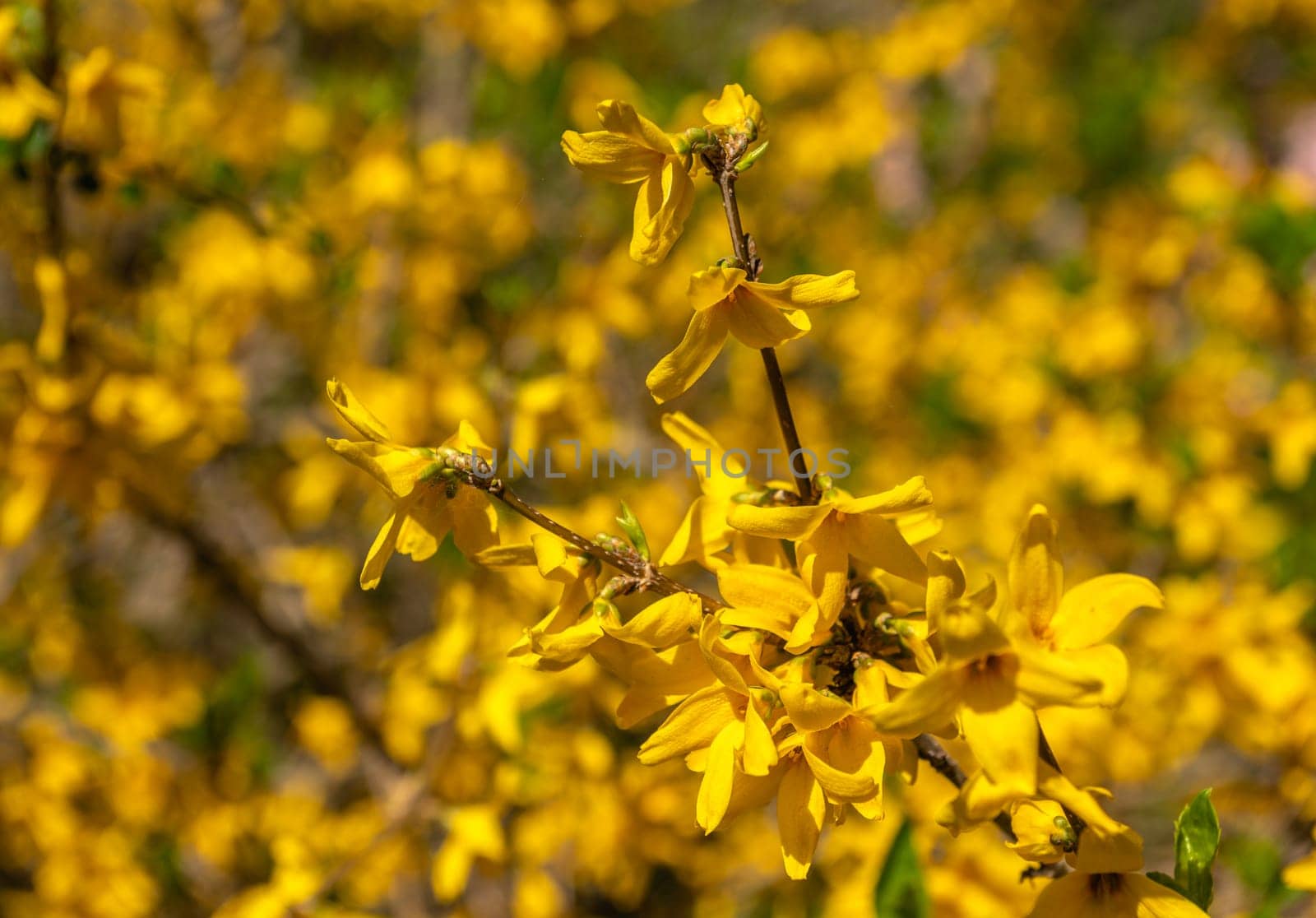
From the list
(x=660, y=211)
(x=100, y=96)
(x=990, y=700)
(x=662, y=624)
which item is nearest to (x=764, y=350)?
(x=660, y=211)

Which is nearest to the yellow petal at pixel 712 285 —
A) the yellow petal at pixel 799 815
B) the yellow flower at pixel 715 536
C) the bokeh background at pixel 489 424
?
the yellow flower at pixel 715 536

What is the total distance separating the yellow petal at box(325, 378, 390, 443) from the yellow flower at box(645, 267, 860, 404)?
286 millimetres

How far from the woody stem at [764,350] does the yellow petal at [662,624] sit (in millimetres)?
179

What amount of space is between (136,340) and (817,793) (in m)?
2.04

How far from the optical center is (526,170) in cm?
443

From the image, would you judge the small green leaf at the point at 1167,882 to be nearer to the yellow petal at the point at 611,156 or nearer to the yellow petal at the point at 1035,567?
the yellow petal at the point at 1035,567

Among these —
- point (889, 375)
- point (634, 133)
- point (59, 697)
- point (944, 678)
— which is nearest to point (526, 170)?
point (889, 375)

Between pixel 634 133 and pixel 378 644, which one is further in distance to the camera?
pixel 378 644

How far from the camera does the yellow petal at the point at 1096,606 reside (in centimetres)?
93

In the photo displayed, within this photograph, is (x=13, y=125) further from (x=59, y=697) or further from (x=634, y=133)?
(x=59, y=697)

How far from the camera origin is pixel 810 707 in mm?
886

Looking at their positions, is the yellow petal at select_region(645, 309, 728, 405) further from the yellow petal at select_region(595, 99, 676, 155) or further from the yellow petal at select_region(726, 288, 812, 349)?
the yellow petal at select_region(595, 99, 676, 155)

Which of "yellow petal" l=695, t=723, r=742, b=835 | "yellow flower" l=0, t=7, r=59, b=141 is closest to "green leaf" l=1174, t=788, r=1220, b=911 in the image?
"yellow petal" l=695, t=723, r=742, b=835

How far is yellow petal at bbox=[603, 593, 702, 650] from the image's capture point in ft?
3.06
